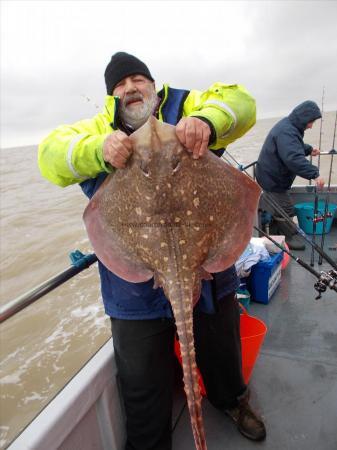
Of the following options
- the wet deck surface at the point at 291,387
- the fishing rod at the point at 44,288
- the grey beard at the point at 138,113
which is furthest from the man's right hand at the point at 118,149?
the wet deck surface at the point at 291,387

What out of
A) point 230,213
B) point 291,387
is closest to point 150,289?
point 230,213

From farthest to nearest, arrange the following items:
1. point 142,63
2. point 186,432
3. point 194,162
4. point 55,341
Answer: point 55,341, point 186,432, point 142,63, point 194,162

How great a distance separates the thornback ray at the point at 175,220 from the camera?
1474 mm

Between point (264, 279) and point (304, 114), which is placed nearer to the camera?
point (264, 279)

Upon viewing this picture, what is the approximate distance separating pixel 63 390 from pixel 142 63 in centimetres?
218

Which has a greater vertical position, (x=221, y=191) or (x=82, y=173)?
(x=82, y=173)

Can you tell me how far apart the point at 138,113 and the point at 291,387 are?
259 cm

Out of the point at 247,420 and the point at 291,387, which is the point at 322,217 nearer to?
the point at 291,387

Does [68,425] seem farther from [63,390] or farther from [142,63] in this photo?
[142,63]

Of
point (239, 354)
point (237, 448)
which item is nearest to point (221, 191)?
point (239, 354)

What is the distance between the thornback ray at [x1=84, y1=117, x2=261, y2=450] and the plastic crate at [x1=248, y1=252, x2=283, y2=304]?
2503mm

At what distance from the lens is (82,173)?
176cm

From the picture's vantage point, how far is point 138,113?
2.06m

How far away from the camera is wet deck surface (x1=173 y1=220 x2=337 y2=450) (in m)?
2.50
